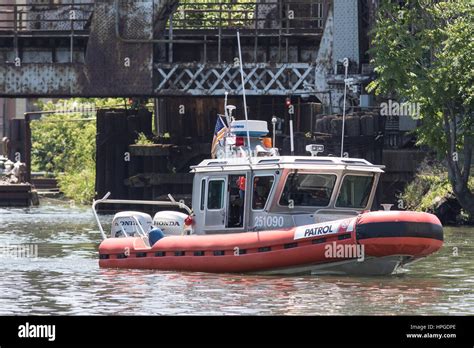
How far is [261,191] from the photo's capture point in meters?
30.6

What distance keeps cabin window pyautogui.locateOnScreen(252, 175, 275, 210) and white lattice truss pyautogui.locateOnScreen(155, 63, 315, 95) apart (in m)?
22.7

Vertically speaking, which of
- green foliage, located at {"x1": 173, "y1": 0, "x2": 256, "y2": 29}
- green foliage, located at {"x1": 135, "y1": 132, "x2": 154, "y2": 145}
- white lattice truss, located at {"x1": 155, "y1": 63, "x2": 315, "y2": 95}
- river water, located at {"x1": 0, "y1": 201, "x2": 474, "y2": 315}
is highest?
green foliage, located at {"x1": 173, "y1": 0, "x2": 256, "y2": 29}

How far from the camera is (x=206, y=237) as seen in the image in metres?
30.8

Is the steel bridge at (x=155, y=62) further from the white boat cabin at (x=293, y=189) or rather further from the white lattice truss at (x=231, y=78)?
the white boat cabin at (x=293, y=189)

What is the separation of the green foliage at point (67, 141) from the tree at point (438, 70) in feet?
105

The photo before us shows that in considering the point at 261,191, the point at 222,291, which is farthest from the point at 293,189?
the point at 222,291

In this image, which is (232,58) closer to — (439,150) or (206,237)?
(439,150)

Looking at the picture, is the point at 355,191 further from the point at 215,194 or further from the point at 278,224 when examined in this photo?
the point at 215,194

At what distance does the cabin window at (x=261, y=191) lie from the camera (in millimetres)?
30469

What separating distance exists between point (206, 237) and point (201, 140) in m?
31.2

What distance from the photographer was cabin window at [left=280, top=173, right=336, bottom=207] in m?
30.2

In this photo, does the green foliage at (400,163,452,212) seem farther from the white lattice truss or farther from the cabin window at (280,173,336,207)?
the cabin window at (280,173,336,207)

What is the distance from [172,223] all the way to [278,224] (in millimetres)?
3239

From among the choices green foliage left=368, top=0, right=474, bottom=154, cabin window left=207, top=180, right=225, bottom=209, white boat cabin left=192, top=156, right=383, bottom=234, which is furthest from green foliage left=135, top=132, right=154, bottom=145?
white boat cabin left=192, top=156, right=383, bottom=234
